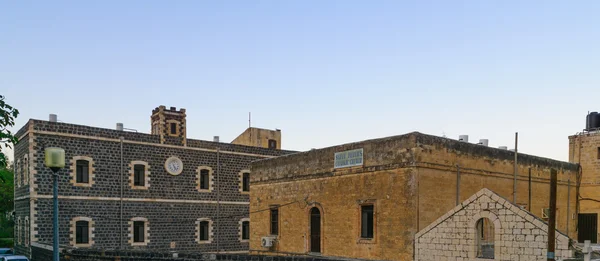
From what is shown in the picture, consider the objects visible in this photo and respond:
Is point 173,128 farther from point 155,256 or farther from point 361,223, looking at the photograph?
point 361,223

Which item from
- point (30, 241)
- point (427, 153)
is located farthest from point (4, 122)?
point (30, 241)

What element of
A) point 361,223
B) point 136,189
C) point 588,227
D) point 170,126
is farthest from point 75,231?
point 588,227

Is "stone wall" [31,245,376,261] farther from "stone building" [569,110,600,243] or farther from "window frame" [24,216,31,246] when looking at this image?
"stone building" [569,110,600,243]

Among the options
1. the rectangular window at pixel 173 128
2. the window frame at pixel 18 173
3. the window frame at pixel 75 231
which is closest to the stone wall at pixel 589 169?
the rectangular window at pixel 173 128

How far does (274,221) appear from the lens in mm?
22234

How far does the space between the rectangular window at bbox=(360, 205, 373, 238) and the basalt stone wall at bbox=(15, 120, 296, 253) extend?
41.9 feet

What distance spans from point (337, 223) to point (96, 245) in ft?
42.8

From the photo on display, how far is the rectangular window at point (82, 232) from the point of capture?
23141 millimetres

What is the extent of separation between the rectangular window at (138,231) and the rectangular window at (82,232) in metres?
2.45

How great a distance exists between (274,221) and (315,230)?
10.1 ft

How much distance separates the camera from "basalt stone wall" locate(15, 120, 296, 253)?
22.5 metres

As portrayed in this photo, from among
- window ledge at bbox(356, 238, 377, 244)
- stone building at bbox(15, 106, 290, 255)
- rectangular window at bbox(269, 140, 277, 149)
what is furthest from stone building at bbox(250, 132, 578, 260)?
rectangular window at bbox(269, 140, 277, 149)

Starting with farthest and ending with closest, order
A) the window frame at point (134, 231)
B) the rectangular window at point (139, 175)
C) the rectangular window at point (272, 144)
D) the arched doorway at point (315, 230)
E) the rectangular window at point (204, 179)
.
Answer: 1. the rectangular window at point (272, 144)
2. the rectangular window at point (204, 179)
3. the rectangular window at point (139, 175)
4. the window frame at point (134, 231)
5. the arched doorway at point (315, 230)

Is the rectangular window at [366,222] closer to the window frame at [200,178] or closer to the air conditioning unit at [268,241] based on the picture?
the air conditioning unit at [268,241]
